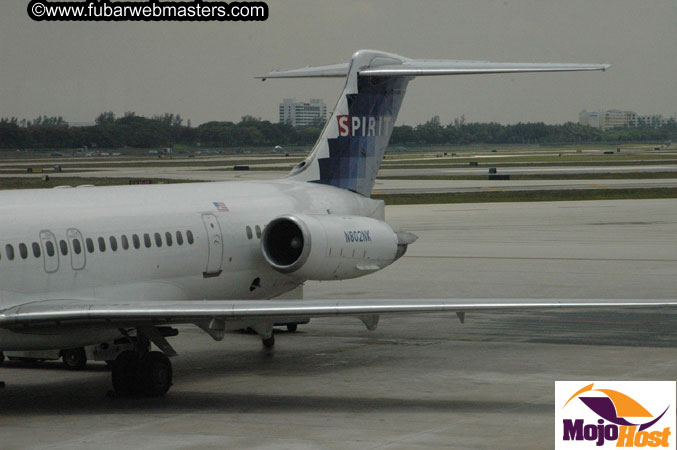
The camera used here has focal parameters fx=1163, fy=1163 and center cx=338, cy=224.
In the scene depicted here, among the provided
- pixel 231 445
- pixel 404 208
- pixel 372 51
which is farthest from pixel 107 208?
pixel 404 208

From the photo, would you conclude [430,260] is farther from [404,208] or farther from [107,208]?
[404,208]

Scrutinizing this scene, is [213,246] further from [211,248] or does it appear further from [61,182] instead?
[61,182]

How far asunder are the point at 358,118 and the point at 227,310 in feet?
29.1

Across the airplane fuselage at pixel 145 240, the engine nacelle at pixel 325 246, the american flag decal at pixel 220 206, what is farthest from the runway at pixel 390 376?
the american flag decal at pixel 220 206

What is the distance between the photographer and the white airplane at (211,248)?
54.9 feet

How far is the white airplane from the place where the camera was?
16719 millimetres

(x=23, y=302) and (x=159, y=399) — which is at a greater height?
(x=23, y=302)

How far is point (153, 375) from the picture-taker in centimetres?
1773

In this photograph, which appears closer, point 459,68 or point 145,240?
point 145,240

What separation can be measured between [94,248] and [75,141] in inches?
3436

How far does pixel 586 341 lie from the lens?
2266cm

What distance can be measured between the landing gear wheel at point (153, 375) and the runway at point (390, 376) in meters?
0.22

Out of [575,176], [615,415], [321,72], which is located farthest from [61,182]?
[615,415]

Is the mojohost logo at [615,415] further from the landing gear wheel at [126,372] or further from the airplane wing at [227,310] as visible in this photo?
the landing gear wheel at [126,372]
